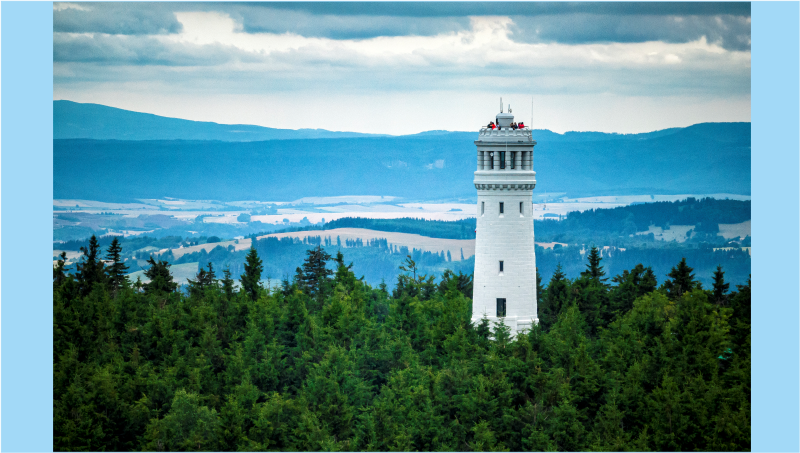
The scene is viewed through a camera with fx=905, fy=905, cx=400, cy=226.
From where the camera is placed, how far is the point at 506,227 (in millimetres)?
44719

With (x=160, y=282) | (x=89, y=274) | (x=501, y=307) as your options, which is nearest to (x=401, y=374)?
(x=501, y=307)

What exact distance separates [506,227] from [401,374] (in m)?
9.32

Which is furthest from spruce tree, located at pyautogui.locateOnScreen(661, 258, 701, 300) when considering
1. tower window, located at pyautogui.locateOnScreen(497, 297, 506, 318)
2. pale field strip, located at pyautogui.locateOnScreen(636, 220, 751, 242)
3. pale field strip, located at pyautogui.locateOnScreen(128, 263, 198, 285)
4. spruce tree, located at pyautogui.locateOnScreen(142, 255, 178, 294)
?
pale field strip, located at pyautogui.locateOnScreen(128, 263, 198, 285)

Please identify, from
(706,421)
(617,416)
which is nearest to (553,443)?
(617,416)

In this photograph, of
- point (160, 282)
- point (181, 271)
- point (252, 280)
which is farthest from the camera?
point (181, 271)

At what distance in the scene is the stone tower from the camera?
44344mm

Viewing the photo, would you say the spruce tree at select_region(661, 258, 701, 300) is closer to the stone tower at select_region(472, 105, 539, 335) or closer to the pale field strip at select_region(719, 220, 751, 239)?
the stone tower at select_region(472, 105, 539, 335)

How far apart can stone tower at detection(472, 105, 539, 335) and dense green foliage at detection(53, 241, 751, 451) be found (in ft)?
5.25

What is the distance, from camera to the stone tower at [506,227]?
44.3 meters

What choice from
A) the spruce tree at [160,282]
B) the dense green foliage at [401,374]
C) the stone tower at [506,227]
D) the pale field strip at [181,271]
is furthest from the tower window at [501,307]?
the pale field strip at [181,271]

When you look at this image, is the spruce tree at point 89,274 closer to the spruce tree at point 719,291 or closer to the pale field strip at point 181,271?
the spruce tree at point 719,291

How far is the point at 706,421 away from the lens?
35625 mm

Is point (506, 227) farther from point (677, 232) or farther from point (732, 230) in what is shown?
point (677, 232)

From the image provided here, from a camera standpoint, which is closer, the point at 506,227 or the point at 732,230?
the point at 506,227
